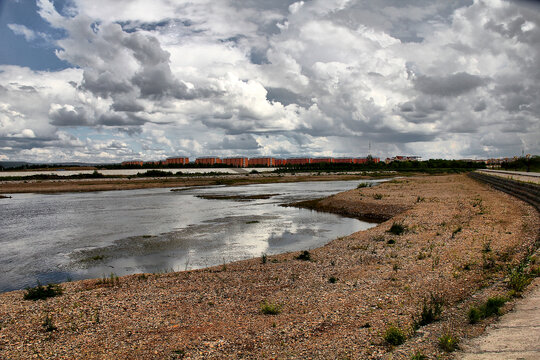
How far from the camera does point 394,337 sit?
274 inches

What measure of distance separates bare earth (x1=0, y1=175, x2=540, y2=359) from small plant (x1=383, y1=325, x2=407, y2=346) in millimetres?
144

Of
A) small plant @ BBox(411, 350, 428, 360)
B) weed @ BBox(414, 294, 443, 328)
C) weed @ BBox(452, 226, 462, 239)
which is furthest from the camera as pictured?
weed @ BBox(452, 226, 462, 239)

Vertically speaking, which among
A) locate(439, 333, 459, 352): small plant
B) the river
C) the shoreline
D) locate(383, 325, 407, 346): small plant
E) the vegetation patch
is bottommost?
the shoreline

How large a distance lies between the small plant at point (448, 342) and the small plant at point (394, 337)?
2.55 ft

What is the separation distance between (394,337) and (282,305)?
367 centimetres

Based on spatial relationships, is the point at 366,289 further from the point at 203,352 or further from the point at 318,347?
the point at 203,352

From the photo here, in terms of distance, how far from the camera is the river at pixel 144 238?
669 inches

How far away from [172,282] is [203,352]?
596cm

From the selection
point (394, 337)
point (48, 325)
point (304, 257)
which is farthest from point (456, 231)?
point (48, 325)

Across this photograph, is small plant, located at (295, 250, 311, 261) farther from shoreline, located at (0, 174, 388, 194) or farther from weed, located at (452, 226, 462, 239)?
shoreline, located at (0, 174, 388, 194)

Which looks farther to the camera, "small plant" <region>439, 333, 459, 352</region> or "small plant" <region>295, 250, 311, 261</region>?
→ "small plant" <region>295, 250, 311, 261</region>

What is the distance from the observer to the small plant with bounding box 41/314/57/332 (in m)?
8.93

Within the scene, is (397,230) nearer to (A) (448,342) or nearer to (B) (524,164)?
(A) (448,342)

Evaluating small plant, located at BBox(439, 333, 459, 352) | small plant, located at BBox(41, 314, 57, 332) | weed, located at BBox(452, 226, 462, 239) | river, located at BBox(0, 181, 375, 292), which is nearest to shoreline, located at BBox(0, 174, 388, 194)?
river, located at BBox(0, 181, 375, 292)
